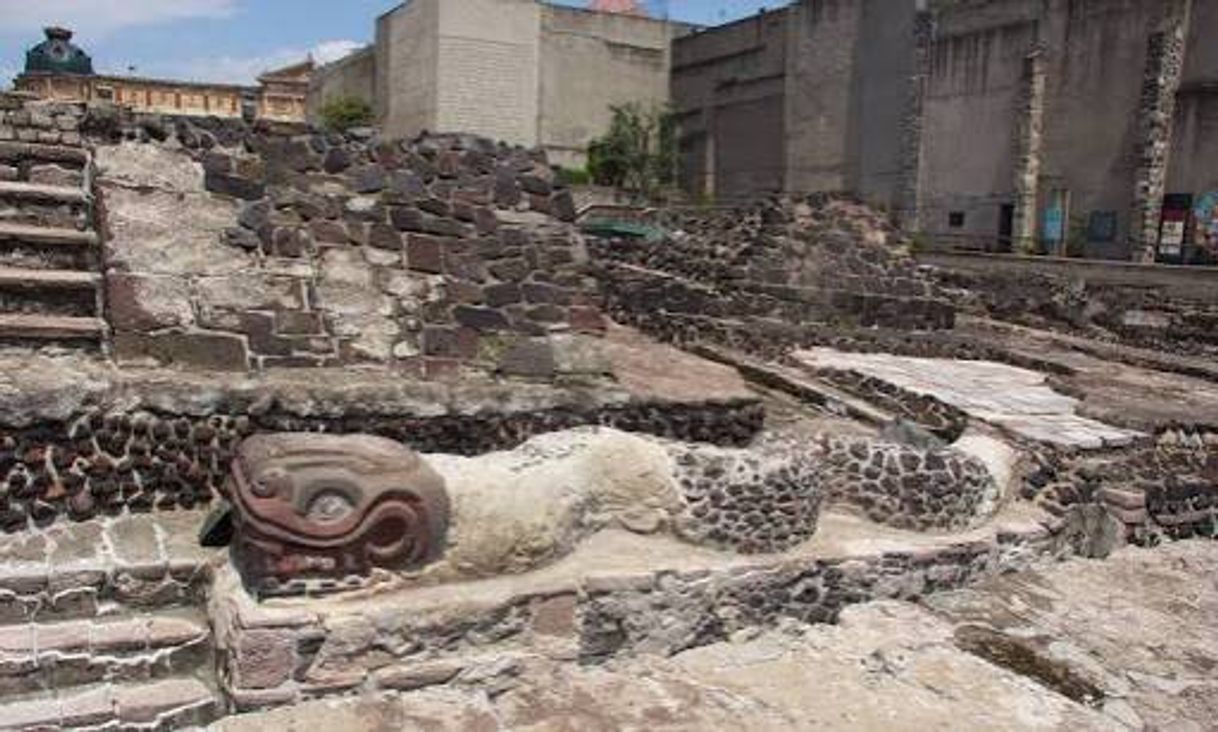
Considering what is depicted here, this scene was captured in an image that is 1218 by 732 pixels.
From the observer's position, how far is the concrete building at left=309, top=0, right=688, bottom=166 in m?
30.8

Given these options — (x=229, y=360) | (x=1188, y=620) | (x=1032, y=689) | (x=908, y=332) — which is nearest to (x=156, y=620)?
(x=229, y=360)

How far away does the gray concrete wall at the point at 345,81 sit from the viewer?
34.8 meters

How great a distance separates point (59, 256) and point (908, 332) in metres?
8.06

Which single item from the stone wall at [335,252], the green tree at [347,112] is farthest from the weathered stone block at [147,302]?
the green tree at [347,112]

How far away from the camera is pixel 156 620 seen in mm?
3566

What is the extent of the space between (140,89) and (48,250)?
24481 mm

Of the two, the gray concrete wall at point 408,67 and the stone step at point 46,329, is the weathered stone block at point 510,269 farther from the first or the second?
the gray concrete wall at point 408,67

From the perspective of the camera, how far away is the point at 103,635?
3443 millimetres

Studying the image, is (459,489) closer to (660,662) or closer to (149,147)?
(660,662)

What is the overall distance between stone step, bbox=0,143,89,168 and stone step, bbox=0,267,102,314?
1.41 metres

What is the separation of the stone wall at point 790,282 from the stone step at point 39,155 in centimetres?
550

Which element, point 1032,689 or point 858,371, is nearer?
point 1032,689

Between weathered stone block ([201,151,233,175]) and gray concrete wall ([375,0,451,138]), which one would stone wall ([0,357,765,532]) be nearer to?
weathered stone block ([201,151,233,175])

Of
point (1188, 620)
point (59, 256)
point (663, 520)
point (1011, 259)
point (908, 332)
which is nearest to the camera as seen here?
point (663, 520)
